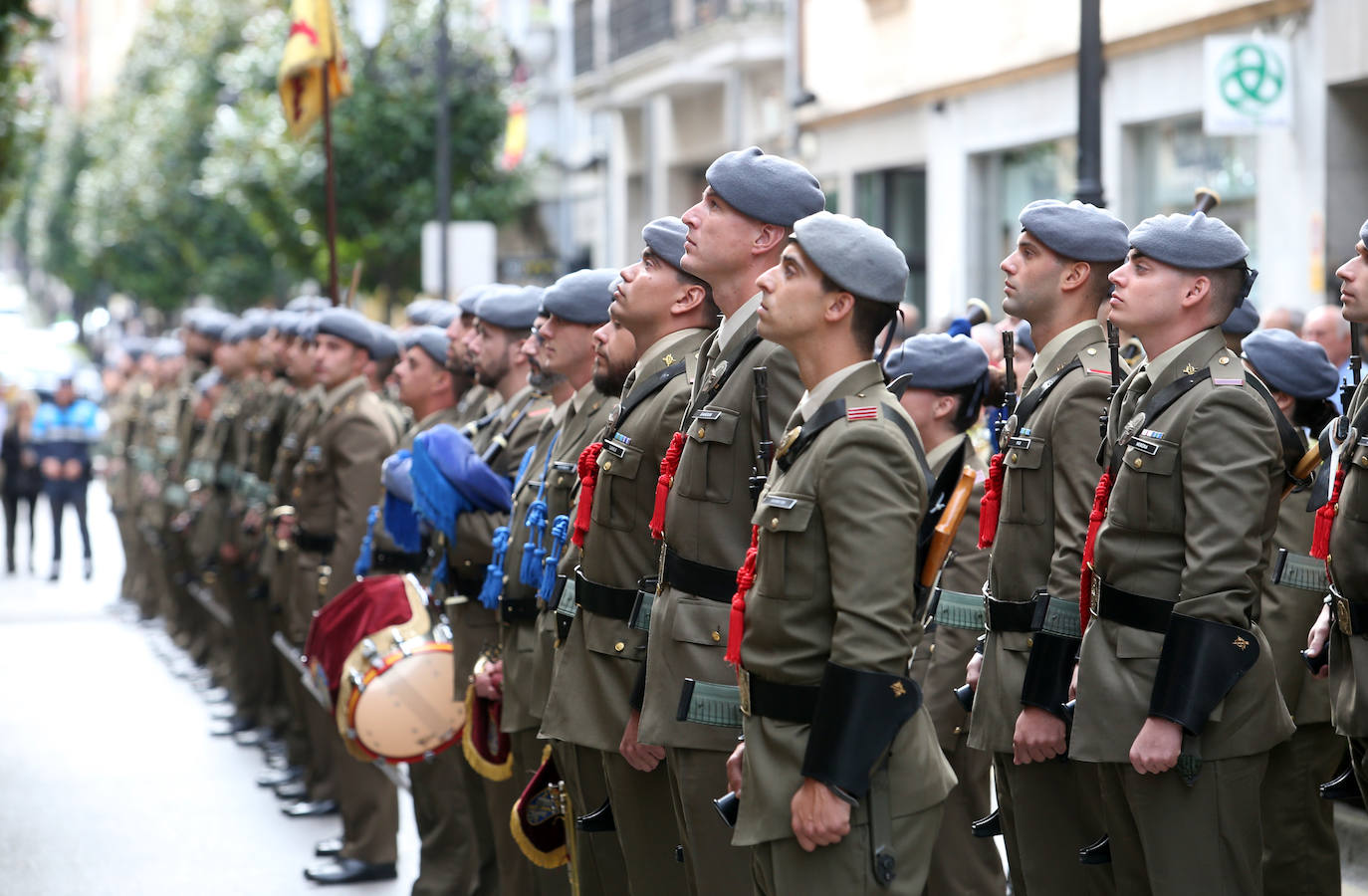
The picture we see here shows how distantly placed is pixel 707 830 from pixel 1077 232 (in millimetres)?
1998

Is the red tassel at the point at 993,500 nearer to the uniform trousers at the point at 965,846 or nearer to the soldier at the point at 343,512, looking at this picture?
the uniform trousers at the point at 965,846

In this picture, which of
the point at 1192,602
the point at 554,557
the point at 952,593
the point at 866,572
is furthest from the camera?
the point at 952,593

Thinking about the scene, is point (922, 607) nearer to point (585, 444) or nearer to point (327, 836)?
point (585, 444)

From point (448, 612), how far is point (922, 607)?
10.3ft

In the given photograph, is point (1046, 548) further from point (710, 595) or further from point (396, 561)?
point (396, 561)

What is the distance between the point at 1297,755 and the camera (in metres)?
6.44

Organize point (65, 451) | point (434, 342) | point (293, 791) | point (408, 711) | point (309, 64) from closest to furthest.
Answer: point (408, 711), point (434, 342), point (293, 791), point (309, 64), point (65, 451)

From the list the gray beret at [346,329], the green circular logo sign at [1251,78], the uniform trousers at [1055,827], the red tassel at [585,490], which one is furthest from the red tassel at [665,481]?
the green circular logo sign at [1251,78]

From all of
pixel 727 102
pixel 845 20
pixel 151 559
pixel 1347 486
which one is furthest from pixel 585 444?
pixel 727 102

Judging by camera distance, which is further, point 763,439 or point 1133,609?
point 1133,609

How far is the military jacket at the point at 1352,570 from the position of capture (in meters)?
5.14

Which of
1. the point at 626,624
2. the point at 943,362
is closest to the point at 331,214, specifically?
the point at 943,362

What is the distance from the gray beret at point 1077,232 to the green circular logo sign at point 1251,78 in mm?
8213

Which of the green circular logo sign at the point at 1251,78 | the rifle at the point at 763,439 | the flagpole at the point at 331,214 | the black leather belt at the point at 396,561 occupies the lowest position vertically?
the black leather belt at the point at 396,561
